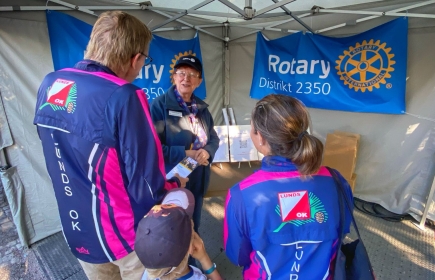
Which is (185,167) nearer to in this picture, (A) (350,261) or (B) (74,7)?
(A) (350,261)

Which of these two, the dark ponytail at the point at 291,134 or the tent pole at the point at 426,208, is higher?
the dark ponytail at the point at 291,134

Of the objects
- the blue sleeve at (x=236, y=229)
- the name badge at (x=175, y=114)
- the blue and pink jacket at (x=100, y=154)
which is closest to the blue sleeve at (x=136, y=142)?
the blue and pink jacket at (x=100, y=154)

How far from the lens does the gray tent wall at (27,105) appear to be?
2.02 metres

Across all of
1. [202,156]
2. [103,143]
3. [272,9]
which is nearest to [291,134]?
[103,143]

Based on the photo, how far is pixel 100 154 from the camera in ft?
2.42

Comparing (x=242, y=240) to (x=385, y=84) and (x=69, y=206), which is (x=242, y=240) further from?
(x=385, y=84)

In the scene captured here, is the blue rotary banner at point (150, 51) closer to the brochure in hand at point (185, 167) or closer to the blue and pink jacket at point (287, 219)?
the brochure in hand at point (185, 167)

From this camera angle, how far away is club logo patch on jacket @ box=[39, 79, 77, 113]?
29.0 inches

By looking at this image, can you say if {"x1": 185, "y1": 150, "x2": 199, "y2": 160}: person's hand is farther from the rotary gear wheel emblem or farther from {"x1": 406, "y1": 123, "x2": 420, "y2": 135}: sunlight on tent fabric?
{"x1": 406, "y1": 123, "x2": 420, "y2": 135}: sunlight on tent fabric

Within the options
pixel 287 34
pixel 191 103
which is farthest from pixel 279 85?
pixel 191 103

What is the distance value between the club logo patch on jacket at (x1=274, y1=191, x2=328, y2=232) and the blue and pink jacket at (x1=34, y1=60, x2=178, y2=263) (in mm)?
416

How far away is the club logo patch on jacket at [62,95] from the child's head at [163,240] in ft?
1.42

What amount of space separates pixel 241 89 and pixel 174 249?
3.67 meters

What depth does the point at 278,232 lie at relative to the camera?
30.4 inches
